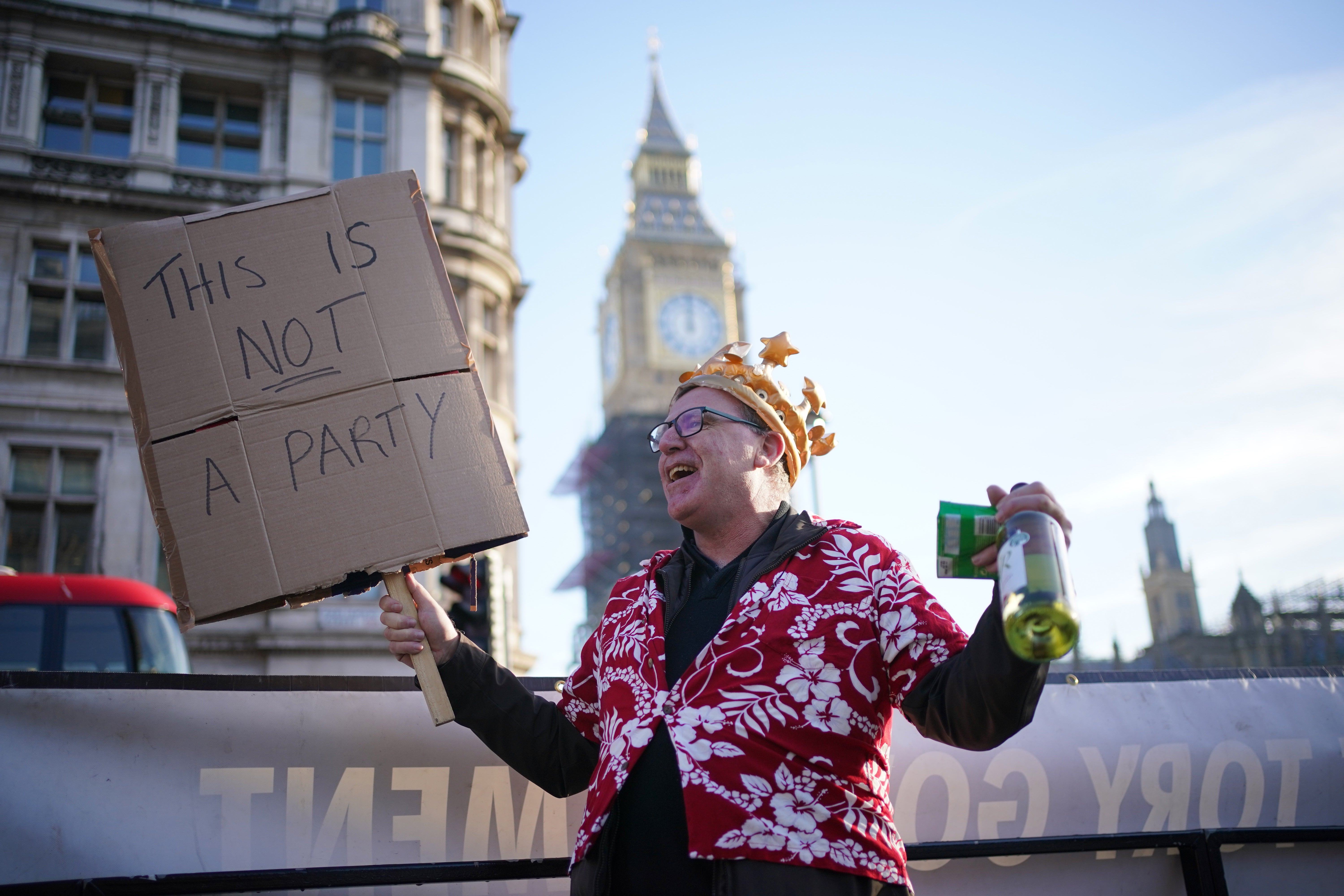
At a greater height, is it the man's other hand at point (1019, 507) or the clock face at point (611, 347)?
the clock face at point (611, 347)

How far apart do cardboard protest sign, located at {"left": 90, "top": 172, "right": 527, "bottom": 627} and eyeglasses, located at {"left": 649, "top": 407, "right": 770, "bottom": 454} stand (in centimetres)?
51

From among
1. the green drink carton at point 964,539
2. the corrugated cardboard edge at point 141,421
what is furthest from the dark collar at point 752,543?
the corrugated cardboard edge at point 141,421

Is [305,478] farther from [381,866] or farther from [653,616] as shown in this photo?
[381,866]

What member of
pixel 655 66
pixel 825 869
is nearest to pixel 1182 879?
pixel 825 869

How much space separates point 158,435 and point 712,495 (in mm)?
1482

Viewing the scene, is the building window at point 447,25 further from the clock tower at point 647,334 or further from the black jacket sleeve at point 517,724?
the clock tower at point 647,334

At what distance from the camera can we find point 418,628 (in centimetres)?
274

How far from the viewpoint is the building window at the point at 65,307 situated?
17.4 meters

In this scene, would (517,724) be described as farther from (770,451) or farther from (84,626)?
(84,626)

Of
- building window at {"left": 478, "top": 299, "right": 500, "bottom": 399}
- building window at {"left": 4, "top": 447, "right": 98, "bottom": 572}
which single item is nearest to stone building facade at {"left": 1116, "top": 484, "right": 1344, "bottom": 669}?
building window at {"left": 478, "top": 299, "right": 500, "bottom": 399}

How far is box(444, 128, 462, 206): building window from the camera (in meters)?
21.0

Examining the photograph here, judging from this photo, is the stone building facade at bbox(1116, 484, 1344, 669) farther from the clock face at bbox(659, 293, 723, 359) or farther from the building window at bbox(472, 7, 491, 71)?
the clock face at bbox(659, 293, 723, 359)

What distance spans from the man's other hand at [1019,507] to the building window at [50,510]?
17.3 meters

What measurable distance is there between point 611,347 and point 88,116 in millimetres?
63406
